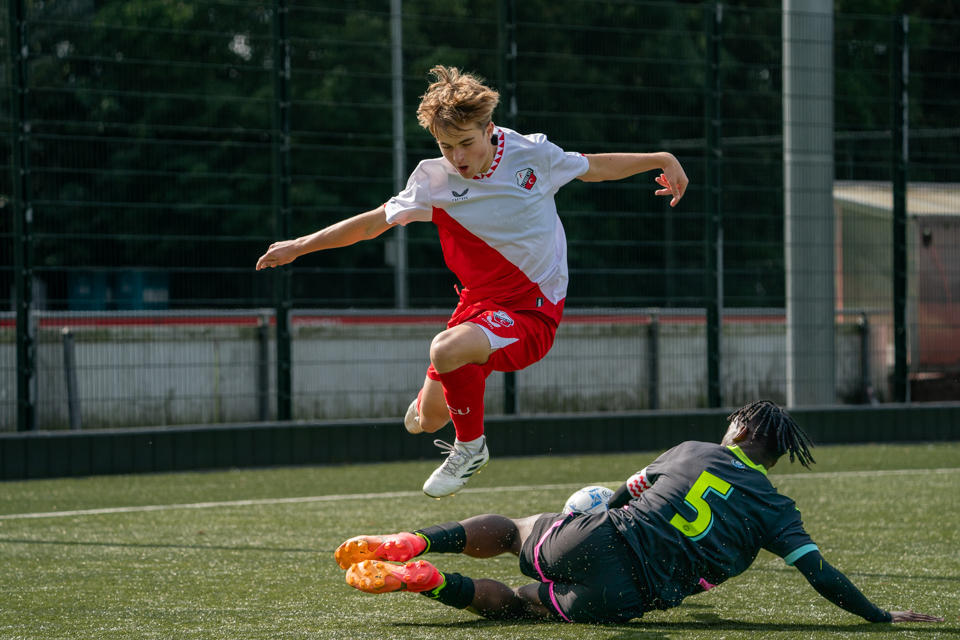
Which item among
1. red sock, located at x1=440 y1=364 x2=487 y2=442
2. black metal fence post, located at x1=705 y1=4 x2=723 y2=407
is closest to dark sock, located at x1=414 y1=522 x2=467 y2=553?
red sock, located at x1=440 y1=364 x2=487 y2=442

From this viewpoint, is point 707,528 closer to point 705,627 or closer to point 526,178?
point 705,627

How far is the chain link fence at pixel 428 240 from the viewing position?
9211 mm

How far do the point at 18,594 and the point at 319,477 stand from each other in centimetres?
417

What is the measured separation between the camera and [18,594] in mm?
4730

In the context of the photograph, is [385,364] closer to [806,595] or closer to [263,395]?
[263,395]

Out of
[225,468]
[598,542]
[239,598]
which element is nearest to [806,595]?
[598,542]

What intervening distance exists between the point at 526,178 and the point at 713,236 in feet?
21.0

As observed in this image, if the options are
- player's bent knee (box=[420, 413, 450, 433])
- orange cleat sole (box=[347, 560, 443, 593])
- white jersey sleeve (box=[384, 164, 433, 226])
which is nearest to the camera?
orange cleat sole (box=[347, 560, 443, 593])

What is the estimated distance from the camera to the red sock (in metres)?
4.49

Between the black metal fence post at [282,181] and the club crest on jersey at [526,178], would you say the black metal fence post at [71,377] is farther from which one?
the club crest on jersey at [526,178]

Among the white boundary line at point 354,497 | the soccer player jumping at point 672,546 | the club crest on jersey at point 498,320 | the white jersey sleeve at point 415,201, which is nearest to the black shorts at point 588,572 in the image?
the soccer player jumping at point 672,546

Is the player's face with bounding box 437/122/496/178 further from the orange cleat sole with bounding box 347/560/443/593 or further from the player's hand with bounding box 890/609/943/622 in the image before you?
the player's hand with bounding box 890/609/943/622

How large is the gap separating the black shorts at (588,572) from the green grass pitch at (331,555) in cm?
8

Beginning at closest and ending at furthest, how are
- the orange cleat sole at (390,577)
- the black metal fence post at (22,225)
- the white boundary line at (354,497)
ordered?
the orange cleat sole at (390,577), the white boundary line at (354,497), the black metal fence post at (22,225)
